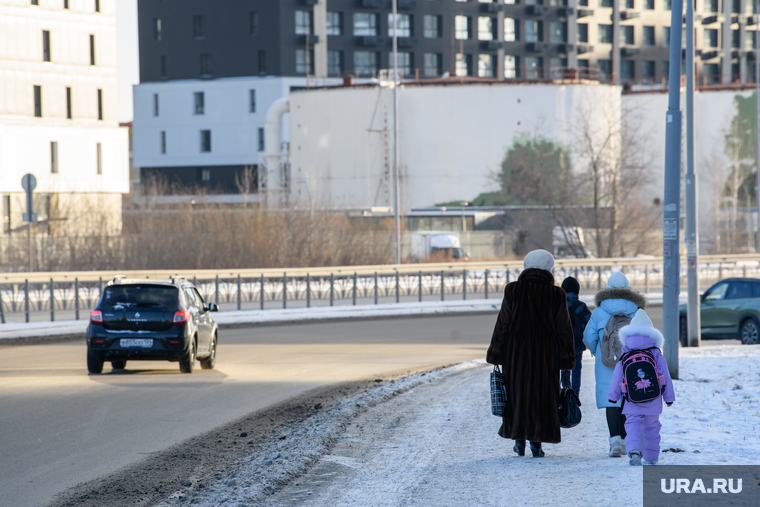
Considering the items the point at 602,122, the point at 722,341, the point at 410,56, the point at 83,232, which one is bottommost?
the point at 722,341

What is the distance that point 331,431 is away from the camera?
29.2ft

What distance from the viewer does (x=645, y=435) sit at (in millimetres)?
6684

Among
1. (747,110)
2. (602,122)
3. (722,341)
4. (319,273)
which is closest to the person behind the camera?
(722,341)

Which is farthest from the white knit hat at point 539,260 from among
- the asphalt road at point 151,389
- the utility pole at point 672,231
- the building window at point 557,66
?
the building window at point 557,66

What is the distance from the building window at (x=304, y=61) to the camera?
81250 mm

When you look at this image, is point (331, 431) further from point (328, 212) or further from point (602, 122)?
point (602, 122)

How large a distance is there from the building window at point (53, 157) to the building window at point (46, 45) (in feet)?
15.5

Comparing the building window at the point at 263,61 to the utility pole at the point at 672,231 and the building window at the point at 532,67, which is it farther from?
the utility pole at the point at 672,231

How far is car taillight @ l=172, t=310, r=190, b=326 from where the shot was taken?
534 inches

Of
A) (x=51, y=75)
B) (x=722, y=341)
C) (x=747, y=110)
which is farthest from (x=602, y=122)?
(x=722, y=341)

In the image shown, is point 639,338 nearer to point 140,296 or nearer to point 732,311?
point 140,296

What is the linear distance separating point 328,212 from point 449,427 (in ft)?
105

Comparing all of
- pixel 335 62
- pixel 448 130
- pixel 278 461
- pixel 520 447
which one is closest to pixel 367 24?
pixel 335 62

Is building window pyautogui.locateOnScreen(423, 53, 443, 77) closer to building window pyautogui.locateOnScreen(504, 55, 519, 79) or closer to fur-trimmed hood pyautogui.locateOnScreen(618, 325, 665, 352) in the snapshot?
building window pyautogui.locateOnScreen(504, 55, 519, 79)
